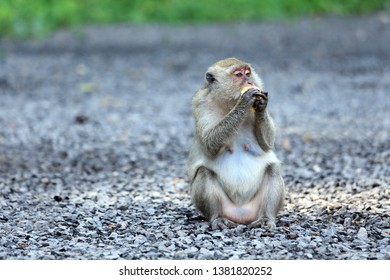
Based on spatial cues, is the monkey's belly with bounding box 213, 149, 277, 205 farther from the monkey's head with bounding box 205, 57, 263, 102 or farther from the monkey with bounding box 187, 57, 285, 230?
the monkey's head with bounding box 205, 57, 263, 102

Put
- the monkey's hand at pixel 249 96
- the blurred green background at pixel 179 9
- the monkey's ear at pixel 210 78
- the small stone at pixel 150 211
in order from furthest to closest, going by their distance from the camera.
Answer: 1. the blurred green background at pixel 179 9
2. the small stone at pixel 150 211
3. the monkey's ear at pixel 210 78
4. the monkey's hand at pixel 249 96

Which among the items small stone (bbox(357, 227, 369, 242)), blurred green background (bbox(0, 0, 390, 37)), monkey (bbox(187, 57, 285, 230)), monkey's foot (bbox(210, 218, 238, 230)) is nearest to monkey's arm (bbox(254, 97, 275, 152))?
monkey (bbox(187, 57, 285, 230))

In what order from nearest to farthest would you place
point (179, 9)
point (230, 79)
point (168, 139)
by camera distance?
1. point (230, 79)
2. point (168, 139)
3. point (179, 9)

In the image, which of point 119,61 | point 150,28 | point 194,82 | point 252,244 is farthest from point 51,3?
point 252,244

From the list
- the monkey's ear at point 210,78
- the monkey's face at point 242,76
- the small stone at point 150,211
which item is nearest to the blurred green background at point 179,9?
the small stone at point 150,211

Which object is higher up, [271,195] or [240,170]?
[240,170]

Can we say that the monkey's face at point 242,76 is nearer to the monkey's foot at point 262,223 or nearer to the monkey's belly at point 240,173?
the monkey's belly at point 240,173

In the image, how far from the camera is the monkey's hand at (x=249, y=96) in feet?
17.0

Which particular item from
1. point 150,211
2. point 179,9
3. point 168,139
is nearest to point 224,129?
point 150,211

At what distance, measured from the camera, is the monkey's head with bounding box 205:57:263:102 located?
536 cm

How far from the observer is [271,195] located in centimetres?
541

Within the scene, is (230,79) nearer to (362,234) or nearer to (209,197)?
(209,197)

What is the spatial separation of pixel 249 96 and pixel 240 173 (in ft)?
1.74

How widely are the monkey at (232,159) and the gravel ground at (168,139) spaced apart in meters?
0.18
